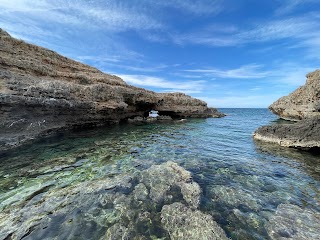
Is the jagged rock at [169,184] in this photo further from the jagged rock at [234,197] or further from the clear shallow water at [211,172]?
the jagged rock at [234,197]

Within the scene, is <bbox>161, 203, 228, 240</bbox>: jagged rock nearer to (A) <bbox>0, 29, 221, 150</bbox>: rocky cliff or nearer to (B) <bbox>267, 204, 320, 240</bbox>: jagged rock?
(B) <bbox>267, 204, 320, 240</bbox>: jagged rock

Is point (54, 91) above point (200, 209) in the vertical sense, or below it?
above

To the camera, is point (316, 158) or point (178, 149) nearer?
point (316, 158)

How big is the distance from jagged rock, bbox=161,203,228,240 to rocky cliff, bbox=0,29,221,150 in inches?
471

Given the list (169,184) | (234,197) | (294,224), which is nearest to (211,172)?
(234,197)

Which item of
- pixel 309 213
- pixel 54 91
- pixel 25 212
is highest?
pixel 54 91

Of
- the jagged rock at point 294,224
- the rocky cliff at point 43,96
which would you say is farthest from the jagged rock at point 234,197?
the rocky cliff at point 43,96

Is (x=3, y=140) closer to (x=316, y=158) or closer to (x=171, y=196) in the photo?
(x=171, y=196)

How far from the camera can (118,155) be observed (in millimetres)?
11328

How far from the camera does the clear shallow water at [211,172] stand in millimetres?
5918

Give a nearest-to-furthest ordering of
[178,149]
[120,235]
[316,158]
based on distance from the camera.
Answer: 1. [120,235]
2. [316,158]
3. [178,149]

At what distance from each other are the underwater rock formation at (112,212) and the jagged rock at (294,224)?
159 centimetres

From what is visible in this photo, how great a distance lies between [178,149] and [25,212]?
9.33 meters

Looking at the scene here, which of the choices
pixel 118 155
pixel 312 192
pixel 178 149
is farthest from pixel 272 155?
pixel 118 155
